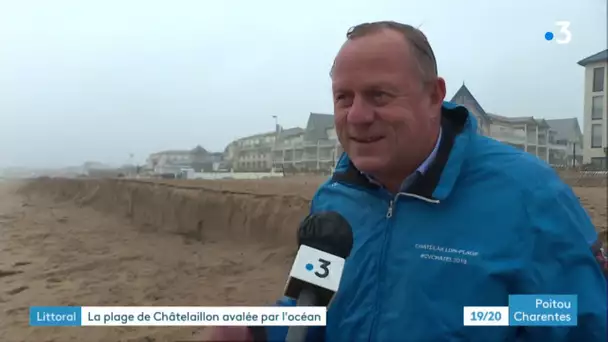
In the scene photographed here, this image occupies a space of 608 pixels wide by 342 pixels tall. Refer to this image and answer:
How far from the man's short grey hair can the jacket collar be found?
0.07 m

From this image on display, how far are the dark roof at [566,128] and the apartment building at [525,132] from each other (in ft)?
0.04

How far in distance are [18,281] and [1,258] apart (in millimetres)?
126

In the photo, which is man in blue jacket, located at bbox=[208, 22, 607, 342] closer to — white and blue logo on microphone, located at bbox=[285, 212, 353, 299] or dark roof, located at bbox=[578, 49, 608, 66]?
white and blue logo on microphone, located at bbox=[285, 212, 353, 299]

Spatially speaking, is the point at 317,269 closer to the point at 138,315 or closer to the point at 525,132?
the point at 138,315

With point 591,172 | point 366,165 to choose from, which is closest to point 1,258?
point 366,165

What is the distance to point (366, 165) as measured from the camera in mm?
592

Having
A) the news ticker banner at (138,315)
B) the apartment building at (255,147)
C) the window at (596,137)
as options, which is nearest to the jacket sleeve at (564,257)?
the news ticker banner at (138,315)

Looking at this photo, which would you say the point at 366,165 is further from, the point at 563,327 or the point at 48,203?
the point at 48,203

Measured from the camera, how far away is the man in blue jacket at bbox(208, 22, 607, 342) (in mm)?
533

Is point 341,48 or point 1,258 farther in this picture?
point 1,258

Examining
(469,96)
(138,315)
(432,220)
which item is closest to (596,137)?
(469,96)

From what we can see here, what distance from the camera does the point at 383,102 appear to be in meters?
0.58

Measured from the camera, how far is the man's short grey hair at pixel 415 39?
0.58 metres

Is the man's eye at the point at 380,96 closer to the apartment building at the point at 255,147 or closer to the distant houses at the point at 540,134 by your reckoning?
the distant houses at the point at 540,134
